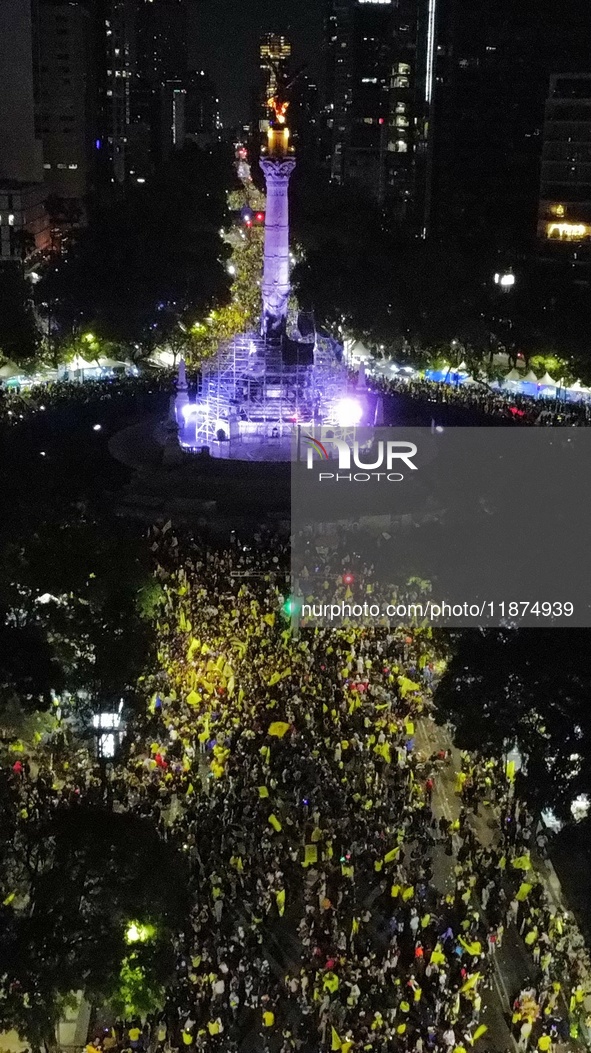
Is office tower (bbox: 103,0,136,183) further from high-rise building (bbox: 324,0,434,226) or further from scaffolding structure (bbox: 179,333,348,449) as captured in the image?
scaffolding structure (bbox: 179,333,348,449)

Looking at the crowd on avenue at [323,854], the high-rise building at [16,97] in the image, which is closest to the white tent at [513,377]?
the crowd on avenue at [323,854]

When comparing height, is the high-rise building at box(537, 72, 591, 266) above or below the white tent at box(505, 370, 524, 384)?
above

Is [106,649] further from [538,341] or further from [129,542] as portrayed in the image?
[538,341]

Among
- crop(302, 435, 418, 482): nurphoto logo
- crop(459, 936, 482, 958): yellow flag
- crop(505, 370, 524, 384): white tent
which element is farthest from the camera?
crop(505, 370, 524, 384): white tent

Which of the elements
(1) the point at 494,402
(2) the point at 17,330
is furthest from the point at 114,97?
(1) the point at 494,402

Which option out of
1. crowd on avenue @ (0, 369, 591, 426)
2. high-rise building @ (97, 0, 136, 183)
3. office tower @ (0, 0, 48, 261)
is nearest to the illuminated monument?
crowd on avenue @ (0, 369, 591, 426)

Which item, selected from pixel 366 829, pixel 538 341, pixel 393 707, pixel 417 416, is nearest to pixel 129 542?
pixel 393 707

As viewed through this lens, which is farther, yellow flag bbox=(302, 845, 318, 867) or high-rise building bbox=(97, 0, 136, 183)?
high-rise building bbox=(97, 0, 136, 183)
